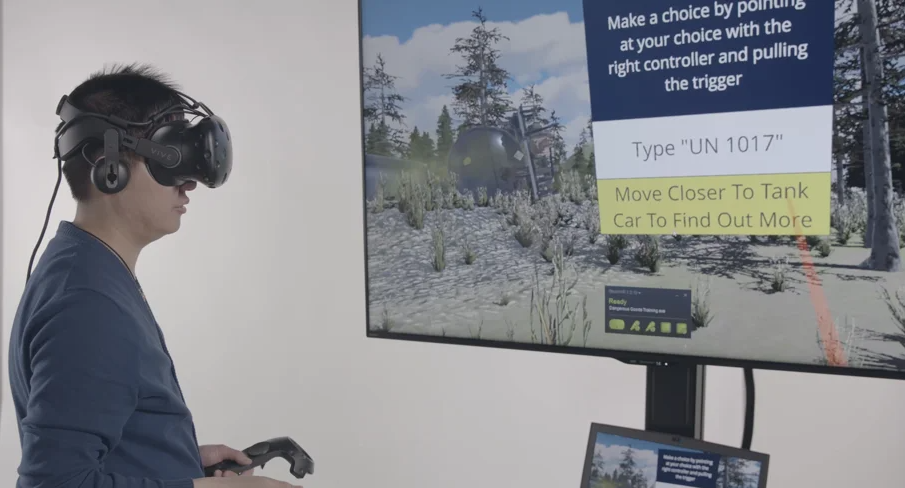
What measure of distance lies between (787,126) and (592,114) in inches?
13.7

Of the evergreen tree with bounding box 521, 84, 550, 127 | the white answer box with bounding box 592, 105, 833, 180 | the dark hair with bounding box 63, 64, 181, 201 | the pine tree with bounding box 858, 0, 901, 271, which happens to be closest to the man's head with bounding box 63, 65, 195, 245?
the dark hair with bounding box 63, 64, 181, 201

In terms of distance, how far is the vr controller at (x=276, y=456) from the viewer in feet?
4.94

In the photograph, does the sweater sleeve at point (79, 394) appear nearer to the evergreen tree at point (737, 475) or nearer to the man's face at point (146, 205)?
the man's face at point (146, 205)

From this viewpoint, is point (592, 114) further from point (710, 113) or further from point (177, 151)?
point (177, 151)

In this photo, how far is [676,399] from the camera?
4.83ft

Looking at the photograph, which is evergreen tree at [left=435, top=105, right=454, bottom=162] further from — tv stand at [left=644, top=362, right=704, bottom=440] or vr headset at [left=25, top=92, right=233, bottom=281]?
tv stand at [left=644, top=362, right=704, bottom=440]

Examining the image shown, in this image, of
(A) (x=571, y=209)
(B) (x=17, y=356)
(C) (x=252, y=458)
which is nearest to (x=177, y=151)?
(B) (x=17, y=356)

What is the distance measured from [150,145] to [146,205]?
0.10 metres

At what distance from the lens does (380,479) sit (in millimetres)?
2605

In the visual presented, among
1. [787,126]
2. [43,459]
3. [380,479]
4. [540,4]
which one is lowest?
[380,479]

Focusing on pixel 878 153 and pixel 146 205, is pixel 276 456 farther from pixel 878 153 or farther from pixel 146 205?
pixel 878 153

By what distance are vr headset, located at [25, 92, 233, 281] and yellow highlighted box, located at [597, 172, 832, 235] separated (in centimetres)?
71

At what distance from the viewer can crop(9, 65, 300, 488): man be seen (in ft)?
3.62

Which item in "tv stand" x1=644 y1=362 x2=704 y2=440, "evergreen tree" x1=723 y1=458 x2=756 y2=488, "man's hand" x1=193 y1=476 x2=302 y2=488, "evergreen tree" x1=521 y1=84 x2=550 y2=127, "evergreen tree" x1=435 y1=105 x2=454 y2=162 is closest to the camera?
"man's hand" x1=193 y1=476 x2=302 y2=488
